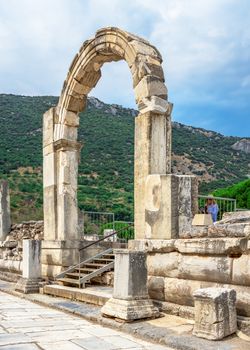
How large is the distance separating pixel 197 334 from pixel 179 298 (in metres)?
1.08

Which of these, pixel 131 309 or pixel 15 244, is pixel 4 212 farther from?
pixel 131 309

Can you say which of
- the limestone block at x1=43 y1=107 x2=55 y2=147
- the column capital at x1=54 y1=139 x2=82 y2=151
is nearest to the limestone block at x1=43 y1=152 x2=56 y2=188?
the column capital at x1=54 y1=139 x2=82 y2=151

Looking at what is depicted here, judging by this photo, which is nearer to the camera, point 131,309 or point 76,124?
point 131,309

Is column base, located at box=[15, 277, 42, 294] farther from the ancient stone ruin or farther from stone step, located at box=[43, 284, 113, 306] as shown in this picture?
stone step, located at box=[43, 284, 113, 306]

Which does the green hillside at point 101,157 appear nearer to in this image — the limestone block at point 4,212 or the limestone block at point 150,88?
the limestone block at point 4,212

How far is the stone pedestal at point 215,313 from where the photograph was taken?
186 inches

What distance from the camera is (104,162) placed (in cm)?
3875

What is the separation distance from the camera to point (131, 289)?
233 inches

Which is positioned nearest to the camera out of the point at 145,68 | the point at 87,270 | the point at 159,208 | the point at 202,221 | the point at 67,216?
the point at 159,208

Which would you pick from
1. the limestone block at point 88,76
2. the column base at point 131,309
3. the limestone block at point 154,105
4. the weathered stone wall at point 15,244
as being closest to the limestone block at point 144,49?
the limestone block at point 154,105

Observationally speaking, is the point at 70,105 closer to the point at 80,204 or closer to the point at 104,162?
the point at 80,204

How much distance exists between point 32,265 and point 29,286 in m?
0.46

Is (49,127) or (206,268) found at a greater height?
(49,127)

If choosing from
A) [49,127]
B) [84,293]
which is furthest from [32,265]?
[49,127]
